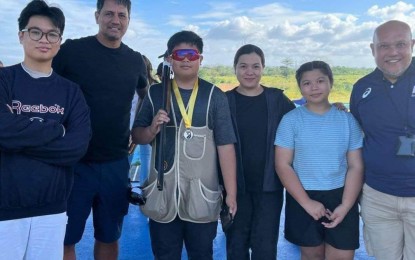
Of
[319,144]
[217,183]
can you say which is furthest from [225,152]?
[319,144]

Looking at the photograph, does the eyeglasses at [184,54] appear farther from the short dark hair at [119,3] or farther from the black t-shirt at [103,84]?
the short dark hair at [119,3]

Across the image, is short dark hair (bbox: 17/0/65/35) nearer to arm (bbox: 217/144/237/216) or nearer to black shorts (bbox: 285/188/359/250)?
arm (bbox: 217/144/237/216)

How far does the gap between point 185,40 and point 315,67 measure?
929 mm

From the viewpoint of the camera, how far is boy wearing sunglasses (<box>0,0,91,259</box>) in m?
2.02

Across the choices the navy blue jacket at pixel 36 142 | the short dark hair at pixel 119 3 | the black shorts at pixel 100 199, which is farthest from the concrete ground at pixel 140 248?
the short dark hair at pixel 119 3

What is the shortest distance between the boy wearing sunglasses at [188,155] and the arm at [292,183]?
343mm

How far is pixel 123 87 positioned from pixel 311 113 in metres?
1.35

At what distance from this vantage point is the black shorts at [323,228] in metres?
2.62

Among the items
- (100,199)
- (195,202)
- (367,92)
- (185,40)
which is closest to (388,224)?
(367,92)

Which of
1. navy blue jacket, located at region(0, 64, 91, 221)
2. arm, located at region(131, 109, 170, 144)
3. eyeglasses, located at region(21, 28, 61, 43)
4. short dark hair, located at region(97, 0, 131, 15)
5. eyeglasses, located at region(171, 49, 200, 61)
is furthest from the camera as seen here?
short dark hair, located at region(97, 0, 131, 15)

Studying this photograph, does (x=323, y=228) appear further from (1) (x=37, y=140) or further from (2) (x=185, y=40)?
(1) (x=37, y=140)

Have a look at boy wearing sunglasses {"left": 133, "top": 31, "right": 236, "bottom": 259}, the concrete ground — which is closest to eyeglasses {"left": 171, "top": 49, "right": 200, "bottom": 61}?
boy wearing sunglasses {"left": 133, "top": 31, "right": 236, "bottom": 259}

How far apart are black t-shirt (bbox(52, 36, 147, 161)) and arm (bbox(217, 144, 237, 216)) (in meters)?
0.80

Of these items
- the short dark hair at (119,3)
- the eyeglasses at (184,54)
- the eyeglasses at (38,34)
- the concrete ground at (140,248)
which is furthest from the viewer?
the concrete ground at (140,248)
